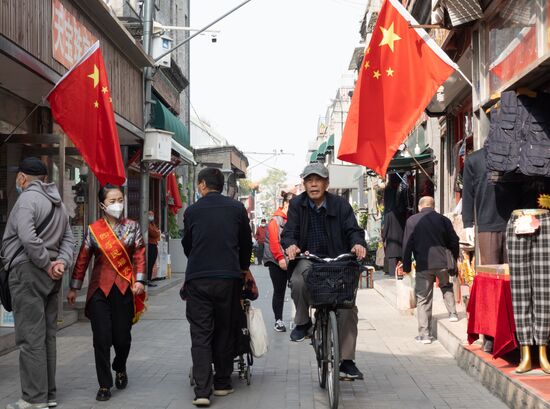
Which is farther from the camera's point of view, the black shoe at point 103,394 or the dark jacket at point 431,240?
the dark jacket at point 431,240

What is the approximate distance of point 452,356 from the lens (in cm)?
942

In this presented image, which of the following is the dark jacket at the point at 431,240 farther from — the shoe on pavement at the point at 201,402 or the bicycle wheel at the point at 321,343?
the shoe on pavement at the point at 201,402

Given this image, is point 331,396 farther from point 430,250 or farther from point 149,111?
point 149,111

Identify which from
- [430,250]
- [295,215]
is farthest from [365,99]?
[295,215]

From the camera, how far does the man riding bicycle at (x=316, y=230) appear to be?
283 inches

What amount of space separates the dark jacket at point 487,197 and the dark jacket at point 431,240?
2.41 m

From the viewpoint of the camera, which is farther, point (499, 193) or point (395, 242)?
point (395, 242)

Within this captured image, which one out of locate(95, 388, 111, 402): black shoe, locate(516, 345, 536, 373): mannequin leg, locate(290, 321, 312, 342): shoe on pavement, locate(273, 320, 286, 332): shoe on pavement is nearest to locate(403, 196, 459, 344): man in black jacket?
locate(273, 320, 286, 332): shoe on pavement

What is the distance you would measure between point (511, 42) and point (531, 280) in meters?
2.62

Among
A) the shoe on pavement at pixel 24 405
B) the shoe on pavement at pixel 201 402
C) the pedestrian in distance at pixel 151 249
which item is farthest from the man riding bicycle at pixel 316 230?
the pedestrian in distance at pixel 151 249

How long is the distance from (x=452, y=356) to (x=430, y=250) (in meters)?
1.57

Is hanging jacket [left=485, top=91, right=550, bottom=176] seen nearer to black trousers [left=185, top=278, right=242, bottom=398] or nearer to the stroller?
the stroller

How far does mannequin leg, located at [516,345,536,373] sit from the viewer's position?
22.1 ft

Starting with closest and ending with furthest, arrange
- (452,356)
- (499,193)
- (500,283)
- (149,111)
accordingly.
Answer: (500,283)
(499,193)
(452,356)
(149,111)
